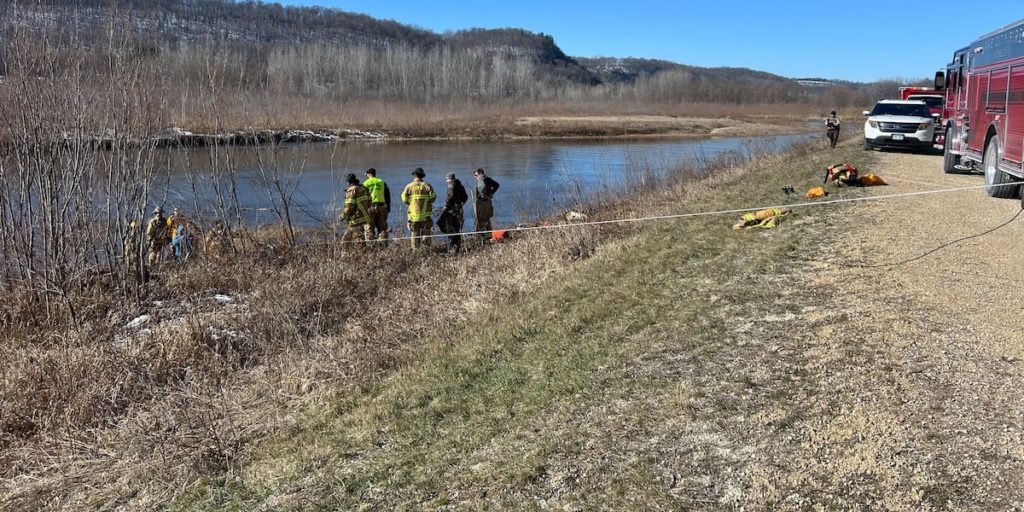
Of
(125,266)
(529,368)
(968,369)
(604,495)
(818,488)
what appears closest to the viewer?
(818,488)

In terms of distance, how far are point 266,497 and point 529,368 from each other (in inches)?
85.9

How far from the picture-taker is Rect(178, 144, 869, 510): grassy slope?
12.0ft

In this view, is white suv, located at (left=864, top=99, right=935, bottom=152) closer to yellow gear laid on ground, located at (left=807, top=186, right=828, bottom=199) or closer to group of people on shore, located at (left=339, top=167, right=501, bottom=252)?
yellow gear laid on ground, located at (left=807, top=186, right=828, bottom=199)

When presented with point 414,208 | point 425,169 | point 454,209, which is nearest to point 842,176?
point 454,209

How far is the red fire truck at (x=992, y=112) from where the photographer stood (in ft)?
29.9

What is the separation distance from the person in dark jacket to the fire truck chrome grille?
11986 millimetres

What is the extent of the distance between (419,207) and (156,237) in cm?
482

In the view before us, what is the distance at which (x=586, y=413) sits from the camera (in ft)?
14.8

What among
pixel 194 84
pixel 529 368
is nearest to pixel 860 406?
pixel 529 368

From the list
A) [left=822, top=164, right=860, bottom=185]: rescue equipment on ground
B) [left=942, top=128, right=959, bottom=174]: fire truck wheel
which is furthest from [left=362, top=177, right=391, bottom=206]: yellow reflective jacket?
[left=942, top=128, right=959, bottom=174]: fire truck wheel

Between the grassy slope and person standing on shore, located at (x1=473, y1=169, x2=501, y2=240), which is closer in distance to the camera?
the grassy slope

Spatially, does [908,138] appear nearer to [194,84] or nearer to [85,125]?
[194,84]

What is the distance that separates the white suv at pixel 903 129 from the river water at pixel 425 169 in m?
5.49

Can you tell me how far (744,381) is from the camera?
4.52 meters
